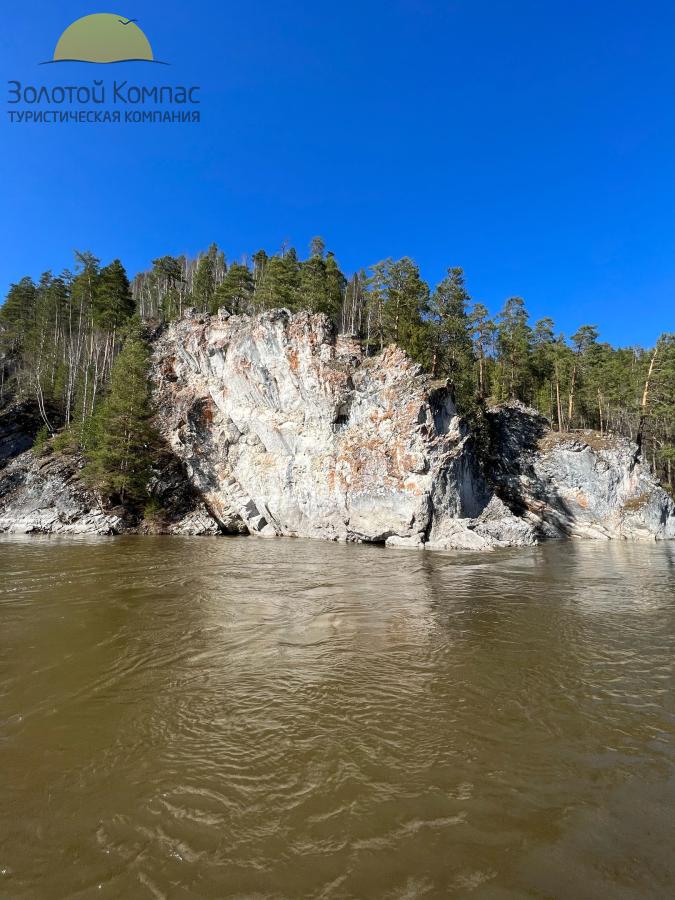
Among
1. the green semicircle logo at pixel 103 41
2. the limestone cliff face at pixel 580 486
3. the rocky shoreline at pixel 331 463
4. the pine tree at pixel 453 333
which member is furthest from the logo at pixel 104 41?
the limestone cliff face at pixel 580 486

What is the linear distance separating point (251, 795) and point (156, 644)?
16.4ft

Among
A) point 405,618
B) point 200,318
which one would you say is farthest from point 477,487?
point 200,318

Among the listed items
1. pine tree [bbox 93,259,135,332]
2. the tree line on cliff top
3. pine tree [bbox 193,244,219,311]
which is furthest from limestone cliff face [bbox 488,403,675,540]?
pine tree [bbox 93,259,135,332]

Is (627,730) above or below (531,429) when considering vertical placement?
below

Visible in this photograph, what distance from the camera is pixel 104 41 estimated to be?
17141 millimetres

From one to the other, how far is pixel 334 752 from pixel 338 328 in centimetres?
4500

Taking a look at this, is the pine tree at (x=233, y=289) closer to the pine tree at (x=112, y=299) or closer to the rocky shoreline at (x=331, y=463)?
the rocky shoreline at (x=331, y=463)

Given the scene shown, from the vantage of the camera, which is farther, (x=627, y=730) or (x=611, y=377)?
(x=611, y=377)

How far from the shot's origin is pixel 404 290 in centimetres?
3547

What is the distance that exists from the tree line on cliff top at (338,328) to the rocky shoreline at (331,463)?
115 inches

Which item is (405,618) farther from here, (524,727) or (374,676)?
(524,727)

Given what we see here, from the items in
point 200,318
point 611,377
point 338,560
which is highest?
point 200,318

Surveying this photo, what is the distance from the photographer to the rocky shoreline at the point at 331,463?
28203 mm

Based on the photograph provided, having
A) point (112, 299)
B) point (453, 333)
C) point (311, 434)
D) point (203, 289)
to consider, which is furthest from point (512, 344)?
point (112, 299)
